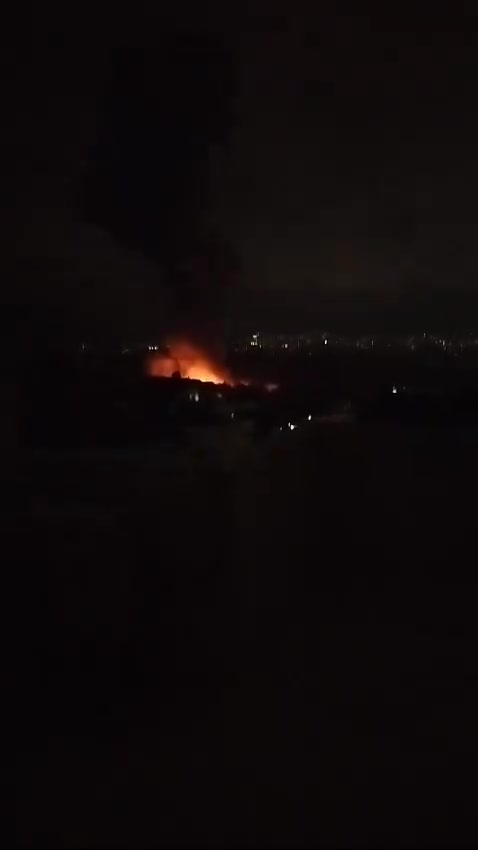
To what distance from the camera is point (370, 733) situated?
6629mm

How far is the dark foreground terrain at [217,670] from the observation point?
18.2ft

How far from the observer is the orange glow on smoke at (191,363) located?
32656mm

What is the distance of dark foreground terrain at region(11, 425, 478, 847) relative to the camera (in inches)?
218

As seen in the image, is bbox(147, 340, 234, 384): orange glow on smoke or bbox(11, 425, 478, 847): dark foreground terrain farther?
bbox(147, 340, 234, 384): orange glow on smoke

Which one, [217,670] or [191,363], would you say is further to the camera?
[191,363]

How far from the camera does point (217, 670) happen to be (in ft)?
25.8

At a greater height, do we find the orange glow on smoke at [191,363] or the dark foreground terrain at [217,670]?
the orange glow on smoke at [191,363]

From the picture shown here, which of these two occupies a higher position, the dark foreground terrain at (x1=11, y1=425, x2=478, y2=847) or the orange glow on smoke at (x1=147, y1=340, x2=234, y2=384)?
the orange glow on smoke at (x1=147, y1=340, x2=234, y2=384)

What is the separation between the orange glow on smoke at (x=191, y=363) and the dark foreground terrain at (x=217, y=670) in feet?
66.7

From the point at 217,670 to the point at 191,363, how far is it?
26.8 metres

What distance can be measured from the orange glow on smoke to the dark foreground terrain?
20329 millimetres

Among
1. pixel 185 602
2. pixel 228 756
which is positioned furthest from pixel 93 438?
pixel 228 756

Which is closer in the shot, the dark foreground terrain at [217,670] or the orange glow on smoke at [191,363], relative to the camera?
the dark foreground terrain at [217,670]

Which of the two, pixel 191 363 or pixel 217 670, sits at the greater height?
pixel 191 363
